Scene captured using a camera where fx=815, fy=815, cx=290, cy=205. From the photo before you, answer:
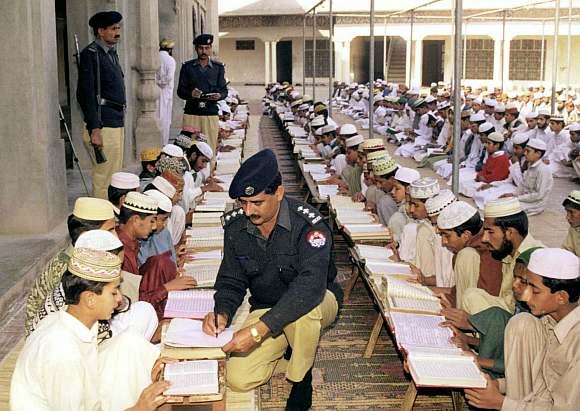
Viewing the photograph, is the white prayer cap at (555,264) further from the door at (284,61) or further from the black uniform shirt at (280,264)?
the door at (284,61)

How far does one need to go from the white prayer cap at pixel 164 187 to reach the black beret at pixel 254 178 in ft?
5.47

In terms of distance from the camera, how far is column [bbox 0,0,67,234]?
5.63 meters

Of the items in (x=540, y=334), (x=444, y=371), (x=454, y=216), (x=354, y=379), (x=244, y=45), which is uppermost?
(x=244, y=45)

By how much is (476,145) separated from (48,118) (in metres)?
6.88

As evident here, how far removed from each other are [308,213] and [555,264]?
1049 millimetres

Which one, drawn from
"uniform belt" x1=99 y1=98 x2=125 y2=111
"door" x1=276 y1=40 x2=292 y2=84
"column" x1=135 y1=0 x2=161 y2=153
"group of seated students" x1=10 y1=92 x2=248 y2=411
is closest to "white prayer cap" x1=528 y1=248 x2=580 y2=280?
"group of seated students" x1=10 y1=92 x2=248 y2=411

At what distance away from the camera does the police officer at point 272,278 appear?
3.32 m

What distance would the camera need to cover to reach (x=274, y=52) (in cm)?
2992

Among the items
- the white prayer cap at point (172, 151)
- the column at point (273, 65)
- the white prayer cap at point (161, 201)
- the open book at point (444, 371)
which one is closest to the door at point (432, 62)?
the column at point (273, 65)

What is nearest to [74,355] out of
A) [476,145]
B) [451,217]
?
[451,217]

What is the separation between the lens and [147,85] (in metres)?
9.48

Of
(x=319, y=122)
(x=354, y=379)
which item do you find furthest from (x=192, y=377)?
(x=319, y=122)

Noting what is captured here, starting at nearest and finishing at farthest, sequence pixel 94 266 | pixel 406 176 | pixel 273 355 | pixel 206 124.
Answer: pixel 94 266 → pixel 273 355 → pixel 406 176 → pixel 206 124

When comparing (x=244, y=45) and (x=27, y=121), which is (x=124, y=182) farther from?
(x=244, y=45)
